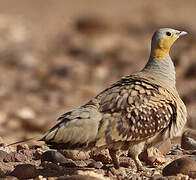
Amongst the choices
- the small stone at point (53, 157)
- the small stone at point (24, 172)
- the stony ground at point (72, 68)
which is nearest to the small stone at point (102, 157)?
the stony ground at point (72, 68)

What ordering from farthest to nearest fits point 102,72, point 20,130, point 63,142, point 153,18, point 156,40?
point 153,18 → point 102,72 → point 20,130 → point 156,40 → point 63,142

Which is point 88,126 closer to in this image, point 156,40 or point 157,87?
point 157,87

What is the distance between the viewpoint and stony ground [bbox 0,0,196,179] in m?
6.60

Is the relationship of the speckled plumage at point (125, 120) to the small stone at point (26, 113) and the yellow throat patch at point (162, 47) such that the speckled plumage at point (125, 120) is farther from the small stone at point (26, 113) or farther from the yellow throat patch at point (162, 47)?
the small stone at point (26, 113)

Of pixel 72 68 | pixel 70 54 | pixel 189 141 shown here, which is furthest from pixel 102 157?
pixel 70 54

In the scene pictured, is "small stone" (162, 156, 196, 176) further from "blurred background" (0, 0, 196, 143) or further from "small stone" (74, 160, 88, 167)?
"blurred background" (0, 0, 196, 143)

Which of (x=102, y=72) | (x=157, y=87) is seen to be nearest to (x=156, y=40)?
(x=157, y=87)

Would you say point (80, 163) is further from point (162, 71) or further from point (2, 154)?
point (162, 71)

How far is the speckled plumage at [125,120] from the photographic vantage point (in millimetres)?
5809

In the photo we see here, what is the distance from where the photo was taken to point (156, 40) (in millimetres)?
7094

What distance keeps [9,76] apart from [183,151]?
40.2 ft

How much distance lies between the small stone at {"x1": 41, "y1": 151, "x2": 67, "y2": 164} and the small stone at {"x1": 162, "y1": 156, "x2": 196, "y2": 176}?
1.27 m

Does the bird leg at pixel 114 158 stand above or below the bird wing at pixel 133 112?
below

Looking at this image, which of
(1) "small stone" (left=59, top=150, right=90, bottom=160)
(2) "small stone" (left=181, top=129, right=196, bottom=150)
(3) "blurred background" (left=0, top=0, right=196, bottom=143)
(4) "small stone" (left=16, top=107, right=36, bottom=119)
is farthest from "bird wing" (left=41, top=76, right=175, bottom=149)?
(4) "small stone" (left=16, top=107, right=36, bottom=119)
